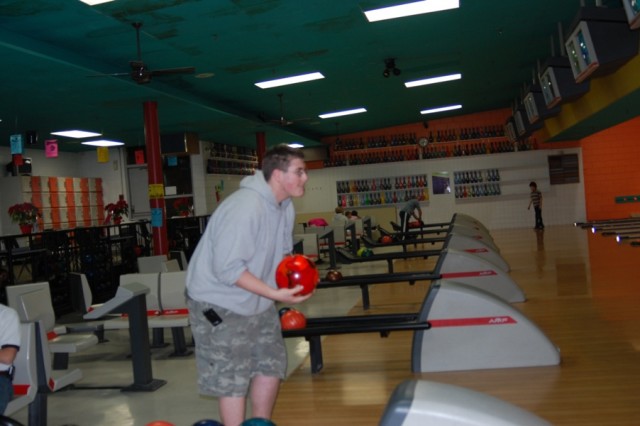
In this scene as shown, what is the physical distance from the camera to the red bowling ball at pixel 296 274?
8.70 feet

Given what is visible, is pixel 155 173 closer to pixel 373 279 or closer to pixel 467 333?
pixel 373 279

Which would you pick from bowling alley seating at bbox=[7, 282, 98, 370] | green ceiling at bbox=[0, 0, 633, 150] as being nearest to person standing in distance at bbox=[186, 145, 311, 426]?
bowling alley seating at bbox=[7, 282, 98, 370]

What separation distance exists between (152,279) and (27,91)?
3.74m

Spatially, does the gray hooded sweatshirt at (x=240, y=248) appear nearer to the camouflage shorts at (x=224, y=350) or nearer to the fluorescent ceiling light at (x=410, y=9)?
the camouflage shorts at (x=224, y=350)

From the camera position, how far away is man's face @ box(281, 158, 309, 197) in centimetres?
276

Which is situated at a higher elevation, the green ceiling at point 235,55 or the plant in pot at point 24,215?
the green ceiling at point 235,55

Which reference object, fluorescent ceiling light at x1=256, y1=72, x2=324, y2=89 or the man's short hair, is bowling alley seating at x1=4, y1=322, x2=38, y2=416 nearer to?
the man's short hair

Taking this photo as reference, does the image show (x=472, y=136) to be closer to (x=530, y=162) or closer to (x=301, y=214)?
(x=530, y=162)

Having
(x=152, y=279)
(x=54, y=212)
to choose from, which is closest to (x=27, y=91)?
(x=152, y=279)

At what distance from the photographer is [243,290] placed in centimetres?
269

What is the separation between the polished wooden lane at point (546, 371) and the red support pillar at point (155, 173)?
3796 millimetres

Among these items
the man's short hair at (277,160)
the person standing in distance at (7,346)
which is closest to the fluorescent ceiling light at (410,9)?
the man's short hair at (277,160)

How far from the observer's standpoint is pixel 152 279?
6188 mm

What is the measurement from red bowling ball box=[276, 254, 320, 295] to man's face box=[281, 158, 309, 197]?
11.4 inches
